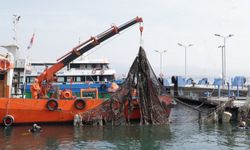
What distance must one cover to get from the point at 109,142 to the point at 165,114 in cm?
703

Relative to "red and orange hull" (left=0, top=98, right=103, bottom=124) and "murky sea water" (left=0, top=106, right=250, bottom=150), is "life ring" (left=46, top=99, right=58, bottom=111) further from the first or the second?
"murky sea water" (left=0, top=106, right=250, bottom=150)

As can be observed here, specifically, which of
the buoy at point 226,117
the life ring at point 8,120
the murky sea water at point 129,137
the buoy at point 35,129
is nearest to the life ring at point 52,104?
the murky sea water at point 129,137

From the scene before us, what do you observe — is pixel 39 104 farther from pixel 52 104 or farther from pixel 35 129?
pixel 35 129

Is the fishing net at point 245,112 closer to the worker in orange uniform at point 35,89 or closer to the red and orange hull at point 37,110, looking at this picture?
the red and orange hull at point 37,110

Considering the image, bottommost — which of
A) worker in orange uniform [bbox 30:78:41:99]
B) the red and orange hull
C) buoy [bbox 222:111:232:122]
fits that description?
buoy [bbox 222:111:232:122]

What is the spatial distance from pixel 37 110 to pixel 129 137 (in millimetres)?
7355

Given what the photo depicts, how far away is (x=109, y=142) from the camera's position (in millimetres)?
21344

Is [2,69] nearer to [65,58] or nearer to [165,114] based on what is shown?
[65,58]

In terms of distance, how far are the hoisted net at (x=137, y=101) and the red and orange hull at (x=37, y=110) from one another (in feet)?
3.02

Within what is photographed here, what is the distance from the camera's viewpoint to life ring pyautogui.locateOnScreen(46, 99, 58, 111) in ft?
85.8

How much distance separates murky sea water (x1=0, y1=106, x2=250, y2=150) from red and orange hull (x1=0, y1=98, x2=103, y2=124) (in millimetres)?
637

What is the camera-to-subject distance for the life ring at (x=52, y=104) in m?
26.1

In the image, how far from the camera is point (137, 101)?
26734 millimetres

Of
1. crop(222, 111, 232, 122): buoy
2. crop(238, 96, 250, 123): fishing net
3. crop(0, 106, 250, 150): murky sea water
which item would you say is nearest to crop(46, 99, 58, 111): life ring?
crop(0, 106, 250, 150): murky sea water
